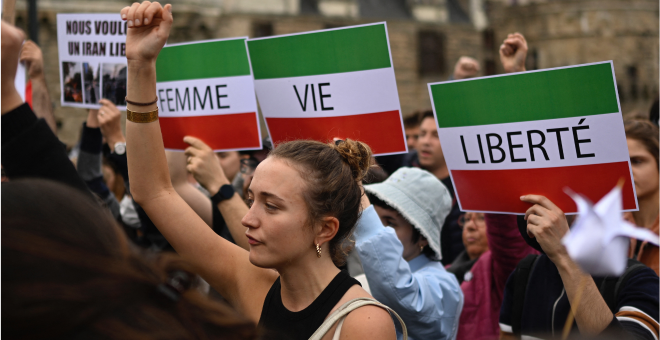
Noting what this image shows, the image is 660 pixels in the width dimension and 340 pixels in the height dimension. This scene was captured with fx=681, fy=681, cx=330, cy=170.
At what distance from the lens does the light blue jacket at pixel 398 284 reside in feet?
8.13

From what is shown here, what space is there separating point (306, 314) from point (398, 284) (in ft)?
2.07

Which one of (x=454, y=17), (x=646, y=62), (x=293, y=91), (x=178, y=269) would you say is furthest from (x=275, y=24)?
(x=178, y=269)

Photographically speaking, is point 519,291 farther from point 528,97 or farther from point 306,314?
point 306,314

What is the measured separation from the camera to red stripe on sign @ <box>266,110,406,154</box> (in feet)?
9.93

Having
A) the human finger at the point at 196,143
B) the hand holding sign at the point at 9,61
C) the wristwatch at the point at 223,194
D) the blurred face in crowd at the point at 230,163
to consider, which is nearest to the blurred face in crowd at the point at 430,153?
the blurred face in crowd at the point at 230,163

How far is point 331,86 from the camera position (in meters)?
3.15

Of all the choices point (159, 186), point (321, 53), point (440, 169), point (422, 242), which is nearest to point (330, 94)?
point (321, 53)

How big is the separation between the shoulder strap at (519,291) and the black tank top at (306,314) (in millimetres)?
869

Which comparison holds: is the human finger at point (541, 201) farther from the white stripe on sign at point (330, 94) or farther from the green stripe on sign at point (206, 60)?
the green stripe on sign at point (206, 60)

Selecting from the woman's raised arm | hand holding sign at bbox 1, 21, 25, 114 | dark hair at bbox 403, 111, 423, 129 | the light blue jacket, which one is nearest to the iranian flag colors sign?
the light blue jacket

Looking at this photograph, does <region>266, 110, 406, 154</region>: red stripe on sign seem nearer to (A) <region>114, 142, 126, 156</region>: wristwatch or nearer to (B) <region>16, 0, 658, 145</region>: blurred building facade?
(A) <region>114, 142, 126, 156</region>: wristwatch

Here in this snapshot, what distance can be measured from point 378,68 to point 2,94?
1.72m

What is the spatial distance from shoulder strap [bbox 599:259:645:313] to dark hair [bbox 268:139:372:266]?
3.04 feet

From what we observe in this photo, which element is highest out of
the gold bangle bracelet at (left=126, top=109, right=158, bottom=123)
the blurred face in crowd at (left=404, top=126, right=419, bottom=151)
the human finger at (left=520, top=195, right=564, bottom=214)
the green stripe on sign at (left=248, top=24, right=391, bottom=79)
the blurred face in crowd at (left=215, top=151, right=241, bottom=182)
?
the green stripe on sign at (left=248, top=24, right=391, bottom=79)
